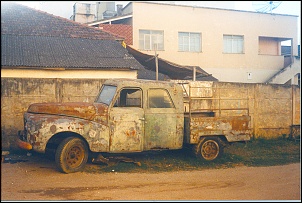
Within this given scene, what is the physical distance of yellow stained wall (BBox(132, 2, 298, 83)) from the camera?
2336cm

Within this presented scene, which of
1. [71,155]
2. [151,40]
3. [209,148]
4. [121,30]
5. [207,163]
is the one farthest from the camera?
[151,40]

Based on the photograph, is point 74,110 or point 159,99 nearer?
point 74,110

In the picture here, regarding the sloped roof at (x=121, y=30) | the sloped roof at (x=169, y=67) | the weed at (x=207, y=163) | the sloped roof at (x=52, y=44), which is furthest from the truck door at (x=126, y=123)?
the sloped roof at (x=121, y=30)

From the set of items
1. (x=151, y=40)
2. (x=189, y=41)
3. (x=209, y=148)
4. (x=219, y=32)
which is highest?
(x=219, y=32)

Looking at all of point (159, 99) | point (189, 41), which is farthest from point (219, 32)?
point (159, 99)

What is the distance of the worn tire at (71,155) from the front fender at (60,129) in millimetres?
183

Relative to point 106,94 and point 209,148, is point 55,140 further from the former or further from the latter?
point 209,148

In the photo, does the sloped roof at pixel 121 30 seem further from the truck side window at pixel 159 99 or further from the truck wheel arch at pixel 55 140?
the truck wheel arch at pixel 55 140

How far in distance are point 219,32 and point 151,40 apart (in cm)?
498

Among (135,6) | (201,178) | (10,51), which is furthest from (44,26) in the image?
(201,178)

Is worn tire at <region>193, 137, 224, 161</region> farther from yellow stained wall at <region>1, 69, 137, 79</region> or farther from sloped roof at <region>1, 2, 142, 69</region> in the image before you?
yellow stained wall at <region>1, 69, 137, 79</region>

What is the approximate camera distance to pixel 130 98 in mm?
8547

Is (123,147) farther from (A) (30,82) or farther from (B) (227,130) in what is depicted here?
(A) (30,82)

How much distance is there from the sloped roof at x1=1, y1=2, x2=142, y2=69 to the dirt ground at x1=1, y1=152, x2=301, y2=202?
15.9ft
